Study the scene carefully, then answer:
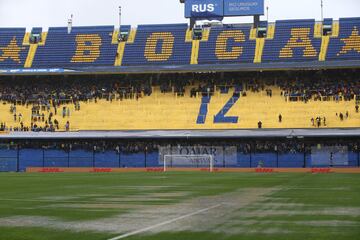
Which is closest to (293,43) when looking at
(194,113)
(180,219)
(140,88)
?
(194,113)

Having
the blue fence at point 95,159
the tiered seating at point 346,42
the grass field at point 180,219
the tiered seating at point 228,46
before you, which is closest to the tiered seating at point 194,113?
the blue fence at point 95,159

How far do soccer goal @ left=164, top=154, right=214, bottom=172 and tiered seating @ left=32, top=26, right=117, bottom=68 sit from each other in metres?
18.9

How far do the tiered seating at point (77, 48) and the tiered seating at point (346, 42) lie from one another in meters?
29.1

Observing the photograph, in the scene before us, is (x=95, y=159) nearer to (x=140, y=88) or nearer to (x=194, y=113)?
(x=140, y=88)

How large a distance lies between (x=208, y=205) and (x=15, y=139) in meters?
59.1

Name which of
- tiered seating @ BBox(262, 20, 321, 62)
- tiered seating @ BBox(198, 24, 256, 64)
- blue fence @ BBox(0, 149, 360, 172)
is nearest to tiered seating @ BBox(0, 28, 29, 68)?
blue fence @ BBox(0, 149, 360, 172)

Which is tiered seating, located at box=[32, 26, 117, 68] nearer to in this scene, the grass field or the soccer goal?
the soccer goal

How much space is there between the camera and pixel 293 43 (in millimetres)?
81188

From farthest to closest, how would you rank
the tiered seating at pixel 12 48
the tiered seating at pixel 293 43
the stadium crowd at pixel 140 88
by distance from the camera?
the tiered seating at pixel 12 48
the tiered seating at pixel 293 43
the stadium crowd at pixel 140 88

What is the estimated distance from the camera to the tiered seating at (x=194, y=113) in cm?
7262

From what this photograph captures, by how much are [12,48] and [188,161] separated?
33.5m

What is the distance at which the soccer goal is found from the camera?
69625 millimetres

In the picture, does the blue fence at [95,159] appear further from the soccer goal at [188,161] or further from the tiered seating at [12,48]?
the tiered seating at [12,48]

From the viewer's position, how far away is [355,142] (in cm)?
6738
